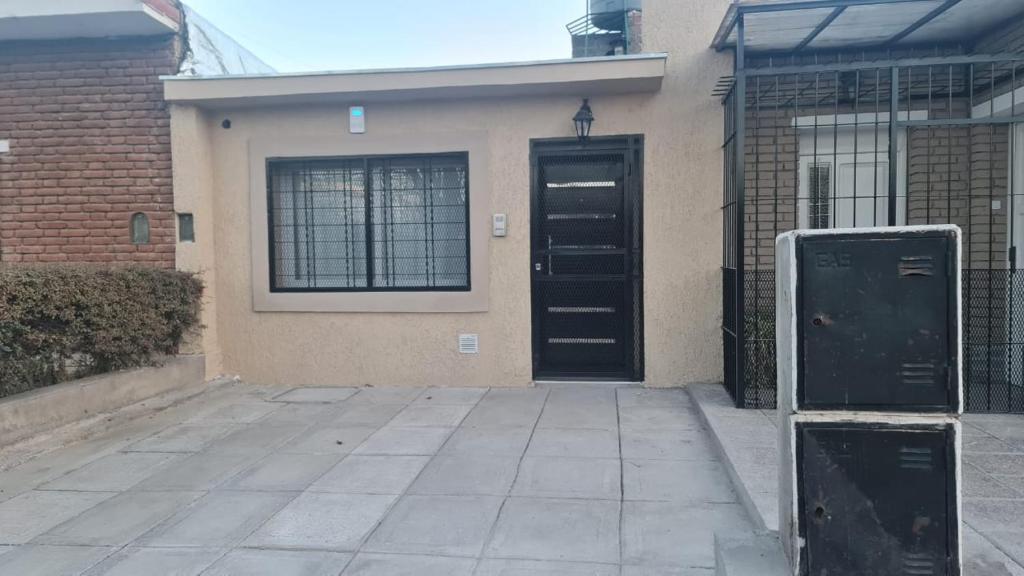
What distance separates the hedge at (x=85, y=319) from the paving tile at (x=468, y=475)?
10.8 feet

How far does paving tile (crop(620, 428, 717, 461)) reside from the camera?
4.77 meters

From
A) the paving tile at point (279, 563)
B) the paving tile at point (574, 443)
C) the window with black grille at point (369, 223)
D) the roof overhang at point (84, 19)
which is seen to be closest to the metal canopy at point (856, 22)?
the window with black grille at point (369, 223)

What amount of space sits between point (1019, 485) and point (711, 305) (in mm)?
3057

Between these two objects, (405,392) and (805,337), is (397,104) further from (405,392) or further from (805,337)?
(805,337)

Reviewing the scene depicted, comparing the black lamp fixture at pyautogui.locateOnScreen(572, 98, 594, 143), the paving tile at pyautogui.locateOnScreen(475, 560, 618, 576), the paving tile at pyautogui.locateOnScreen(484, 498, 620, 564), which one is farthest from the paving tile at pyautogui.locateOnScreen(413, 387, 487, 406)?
the paving tile at pyautogui.locateOnScreen(475, 560, 618, 576)

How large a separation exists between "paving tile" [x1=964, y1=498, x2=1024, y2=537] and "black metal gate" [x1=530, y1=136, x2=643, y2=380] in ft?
11.2

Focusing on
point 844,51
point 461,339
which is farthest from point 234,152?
point 844,51

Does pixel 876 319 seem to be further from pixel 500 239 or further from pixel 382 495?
pixel 500 239

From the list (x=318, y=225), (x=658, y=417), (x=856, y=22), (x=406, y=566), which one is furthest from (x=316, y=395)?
(x=856, y=22)

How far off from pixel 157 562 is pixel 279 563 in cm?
60

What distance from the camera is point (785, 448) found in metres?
2.50

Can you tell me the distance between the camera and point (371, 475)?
4520 millimetres

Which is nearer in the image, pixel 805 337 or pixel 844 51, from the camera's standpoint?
pixel 805 337

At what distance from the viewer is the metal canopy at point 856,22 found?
5148mm
